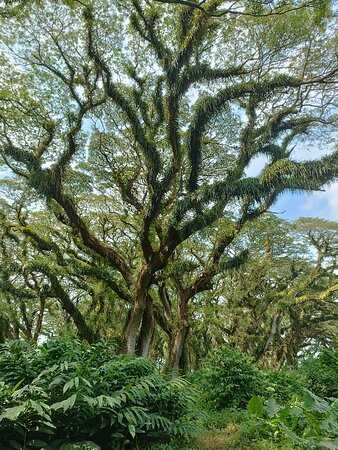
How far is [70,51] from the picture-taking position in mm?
9961

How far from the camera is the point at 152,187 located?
9.42m

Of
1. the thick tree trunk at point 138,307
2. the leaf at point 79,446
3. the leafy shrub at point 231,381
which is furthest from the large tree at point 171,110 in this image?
the leaf at point 79,446

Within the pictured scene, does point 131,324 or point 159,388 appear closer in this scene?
point 159,388

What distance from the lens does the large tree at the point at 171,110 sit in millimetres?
8547

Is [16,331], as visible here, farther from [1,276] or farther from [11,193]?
[11,193]

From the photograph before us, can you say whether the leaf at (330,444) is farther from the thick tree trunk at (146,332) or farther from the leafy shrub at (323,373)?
the thick tree trunk at (146,332)

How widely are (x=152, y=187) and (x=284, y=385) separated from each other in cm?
526

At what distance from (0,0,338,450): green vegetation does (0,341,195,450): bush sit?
0.7 inches

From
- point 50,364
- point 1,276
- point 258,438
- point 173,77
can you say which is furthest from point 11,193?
point 258,438

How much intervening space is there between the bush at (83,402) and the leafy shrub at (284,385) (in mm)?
3063

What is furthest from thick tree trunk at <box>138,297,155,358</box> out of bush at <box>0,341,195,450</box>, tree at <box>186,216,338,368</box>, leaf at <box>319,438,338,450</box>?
leaf at <box>319,438,338,450</box>

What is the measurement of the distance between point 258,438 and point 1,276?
11125mm

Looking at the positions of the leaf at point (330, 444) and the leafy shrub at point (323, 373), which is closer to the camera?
the leaf at point (330, 444)

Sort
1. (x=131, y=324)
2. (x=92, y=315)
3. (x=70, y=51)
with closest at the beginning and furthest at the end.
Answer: (x=70, y=51) → (x=131, y=324) → (x=92, y=315)
